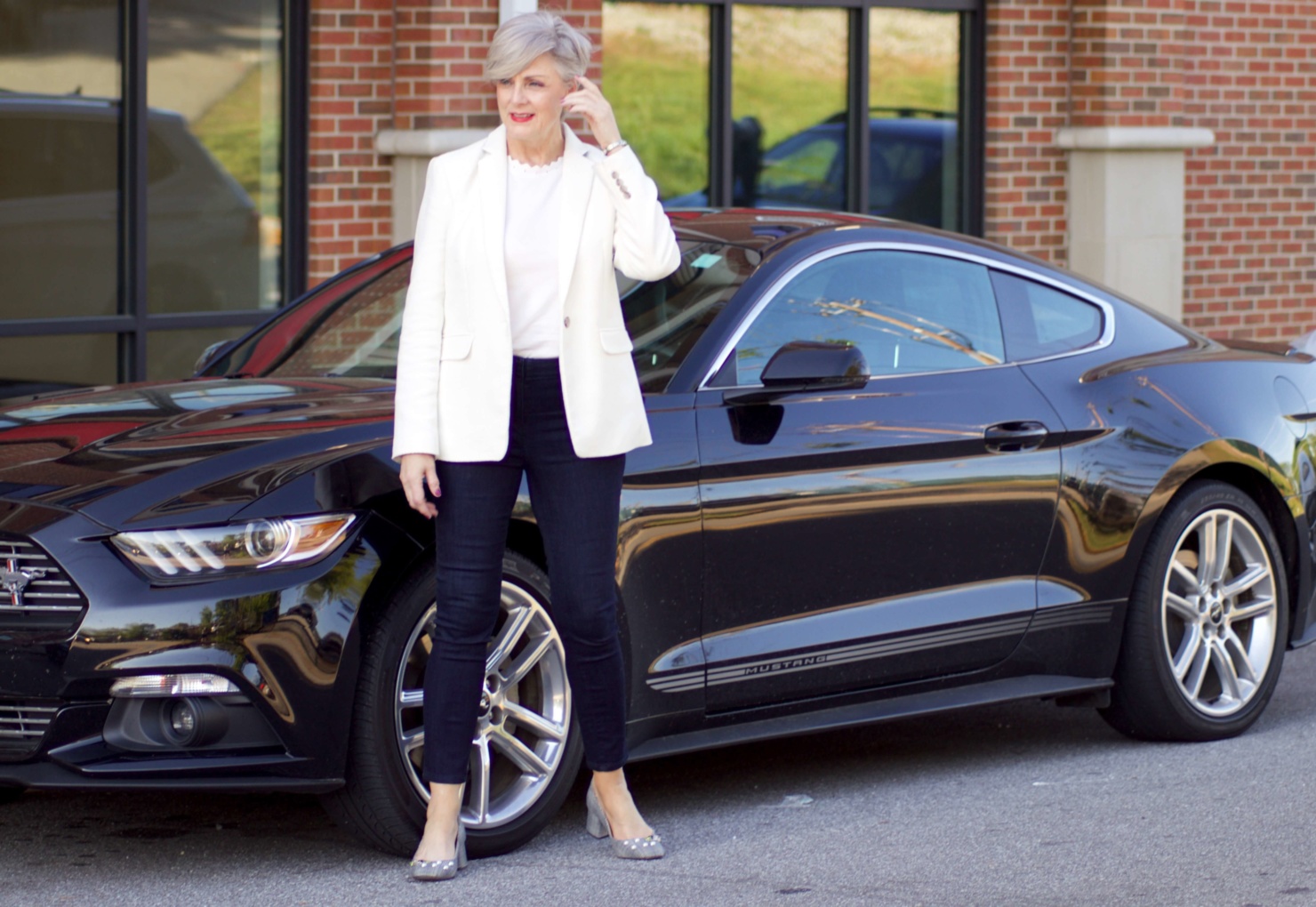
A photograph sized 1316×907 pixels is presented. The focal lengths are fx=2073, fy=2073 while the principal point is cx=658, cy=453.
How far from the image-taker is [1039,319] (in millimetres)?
5992

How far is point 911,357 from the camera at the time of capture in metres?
5.64

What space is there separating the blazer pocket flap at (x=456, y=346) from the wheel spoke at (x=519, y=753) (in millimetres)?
A: 931

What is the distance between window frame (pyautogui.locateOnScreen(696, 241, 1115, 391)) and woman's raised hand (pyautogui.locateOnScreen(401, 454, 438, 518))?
92 centimetres

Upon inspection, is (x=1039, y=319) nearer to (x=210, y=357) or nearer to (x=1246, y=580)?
(x=1246, y=580)

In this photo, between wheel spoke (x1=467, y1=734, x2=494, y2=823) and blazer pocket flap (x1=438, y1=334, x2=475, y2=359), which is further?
wheel spoke (x1=467, y1=734, x2=494, y2=823)

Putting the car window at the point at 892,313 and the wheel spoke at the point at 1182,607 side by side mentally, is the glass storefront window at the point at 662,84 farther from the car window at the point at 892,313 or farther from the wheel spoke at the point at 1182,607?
the wheel spoke at the point at 1182,607

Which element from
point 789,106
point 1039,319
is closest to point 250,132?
point 789,106

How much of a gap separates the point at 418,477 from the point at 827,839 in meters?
1.43

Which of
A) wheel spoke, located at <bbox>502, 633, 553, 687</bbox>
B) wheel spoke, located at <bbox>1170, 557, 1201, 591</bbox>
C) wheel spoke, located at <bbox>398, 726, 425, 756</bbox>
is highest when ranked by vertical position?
wheel spoke, located at <bbox>1170, 557, 1201, 591</bbox>

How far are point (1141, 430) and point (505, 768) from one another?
2.15 m

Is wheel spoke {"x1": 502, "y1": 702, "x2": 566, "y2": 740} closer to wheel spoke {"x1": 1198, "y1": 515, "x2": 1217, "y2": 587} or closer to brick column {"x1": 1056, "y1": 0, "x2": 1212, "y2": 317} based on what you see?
wheel spoke {"x1": 1198, "y1": 515, "x2": 1217, "y2": 587}

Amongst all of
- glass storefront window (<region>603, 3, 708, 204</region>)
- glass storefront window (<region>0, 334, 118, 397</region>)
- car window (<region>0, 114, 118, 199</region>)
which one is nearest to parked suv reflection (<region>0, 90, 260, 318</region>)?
car window (<region>0, 114, 118, 199</region>)

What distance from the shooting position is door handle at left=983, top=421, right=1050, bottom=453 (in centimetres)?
561

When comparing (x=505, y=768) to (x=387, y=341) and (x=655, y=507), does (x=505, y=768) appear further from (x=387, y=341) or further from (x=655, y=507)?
(x=387, y=341)
